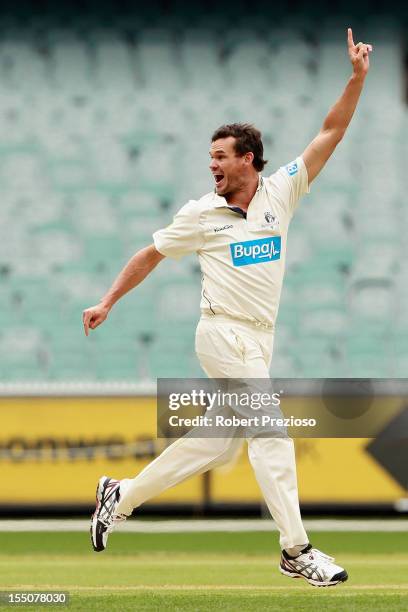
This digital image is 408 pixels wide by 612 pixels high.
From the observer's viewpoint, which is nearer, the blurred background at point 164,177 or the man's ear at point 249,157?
the man's ear at point 249,157

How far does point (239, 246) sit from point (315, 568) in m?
1.28

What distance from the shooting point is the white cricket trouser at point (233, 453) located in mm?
4309

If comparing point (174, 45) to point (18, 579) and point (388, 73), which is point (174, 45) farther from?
point (18, 579)

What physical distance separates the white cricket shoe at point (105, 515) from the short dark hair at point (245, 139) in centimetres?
148

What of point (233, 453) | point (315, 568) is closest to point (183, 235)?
point (233, 453)

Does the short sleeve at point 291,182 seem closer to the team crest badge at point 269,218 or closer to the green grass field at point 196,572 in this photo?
the team crest badge at point 269,218

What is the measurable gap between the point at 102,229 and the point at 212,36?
8.41 feet

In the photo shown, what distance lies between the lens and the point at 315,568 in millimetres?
4273

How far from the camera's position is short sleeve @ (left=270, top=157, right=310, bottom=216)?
4.65 m

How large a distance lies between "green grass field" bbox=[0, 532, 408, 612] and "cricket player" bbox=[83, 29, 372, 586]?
0.29 meters

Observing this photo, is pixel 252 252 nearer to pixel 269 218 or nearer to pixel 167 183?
pixel 269 218

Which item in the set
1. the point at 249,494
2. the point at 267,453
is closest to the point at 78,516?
the point at 249,494

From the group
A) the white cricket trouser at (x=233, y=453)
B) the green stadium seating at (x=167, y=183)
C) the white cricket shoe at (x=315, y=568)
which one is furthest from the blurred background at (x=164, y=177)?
the white cricket shoe at (x=315, y=568)

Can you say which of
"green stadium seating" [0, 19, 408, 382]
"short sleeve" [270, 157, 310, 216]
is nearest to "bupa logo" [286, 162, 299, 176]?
"short sleeve" [270, 157, 310, 216]
